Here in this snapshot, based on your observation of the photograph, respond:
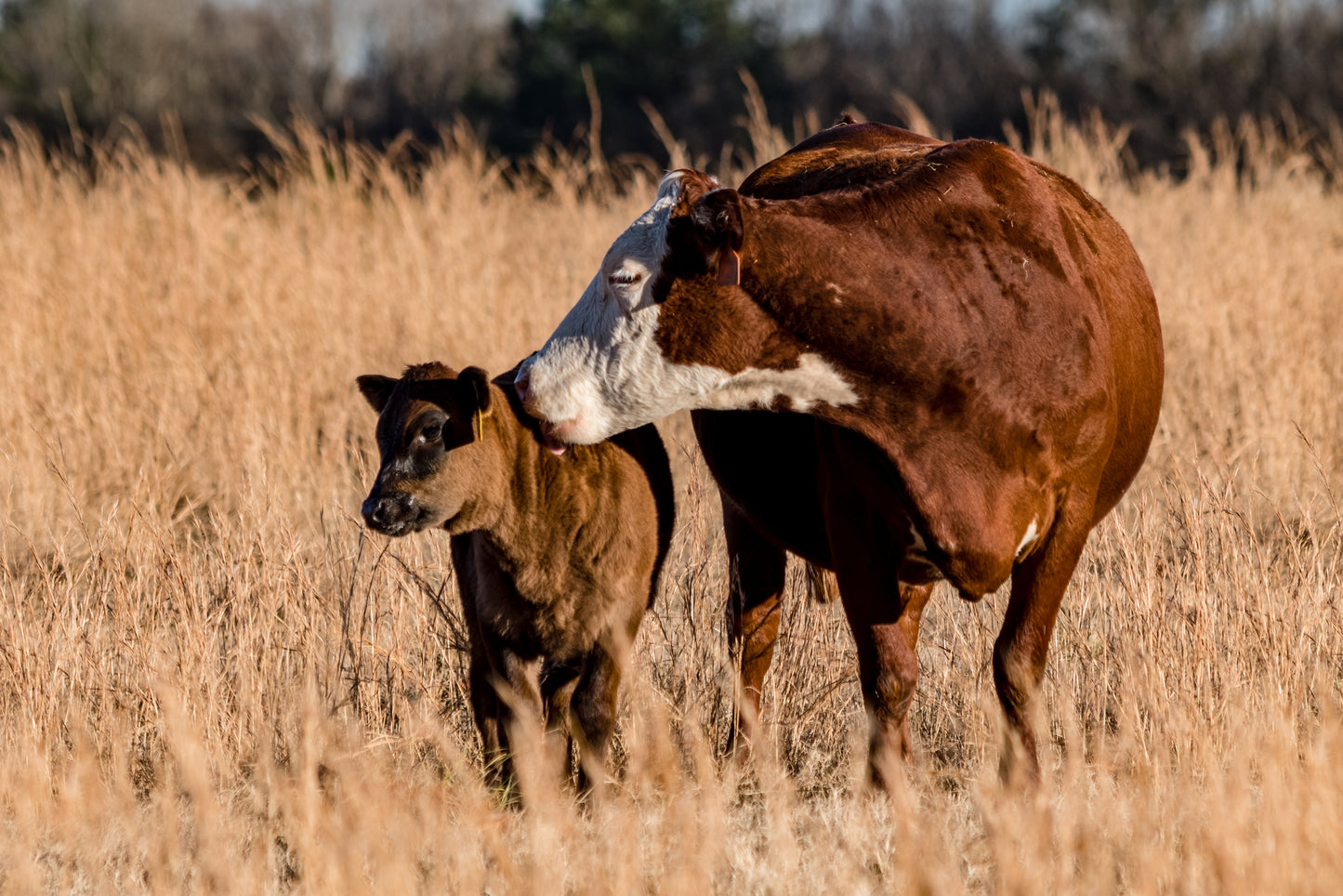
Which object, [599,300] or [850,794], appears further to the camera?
→ [850,794]

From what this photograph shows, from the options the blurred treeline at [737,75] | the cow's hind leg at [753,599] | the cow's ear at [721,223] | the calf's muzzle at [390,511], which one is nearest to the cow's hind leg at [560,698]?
the cow's hind leg at [753,599]

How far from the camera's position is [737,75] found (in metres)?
31.4

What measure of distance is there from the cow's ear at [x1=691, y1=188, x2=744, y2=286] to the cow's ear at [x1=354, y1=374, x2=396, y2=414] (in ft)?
4.68

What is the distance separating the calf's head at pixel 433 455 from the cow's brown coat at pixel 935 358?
0.87m

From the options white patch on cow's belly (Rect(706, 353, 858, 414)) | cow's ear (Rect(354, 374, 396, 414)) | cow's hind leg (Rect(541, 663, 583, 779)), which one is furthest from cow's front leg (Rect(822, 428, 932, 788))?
cow's ear (Rect(354, 374, 396, 414))

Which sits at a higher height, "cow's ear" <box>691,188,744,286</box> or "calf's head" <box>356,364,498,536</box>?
"cow's ear" <box>691,188,744,286</box>

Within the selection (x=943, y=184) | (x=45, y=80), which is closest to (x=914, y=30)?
(x=45, y=80)

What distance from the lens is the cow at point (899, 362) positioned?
3.39m

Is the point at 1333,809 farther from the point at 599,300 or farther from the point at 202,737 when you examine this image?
the point at 202,737

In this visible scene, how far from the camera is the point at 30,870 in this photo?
3.30m

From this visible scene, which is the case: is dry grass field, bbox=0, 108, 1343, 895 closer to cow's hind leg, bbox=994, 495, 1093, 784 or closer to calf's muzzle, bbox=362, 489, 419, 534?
cow's hind leg, bbox=994, 495, 1093, 784

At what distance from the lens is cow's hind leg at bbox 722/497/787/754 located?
4727mm

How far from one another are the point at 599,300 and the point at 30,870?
6.43 ft

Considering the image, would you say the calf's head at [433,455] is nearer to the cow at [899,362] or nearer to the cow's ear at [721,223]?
the cow at [899,362]
